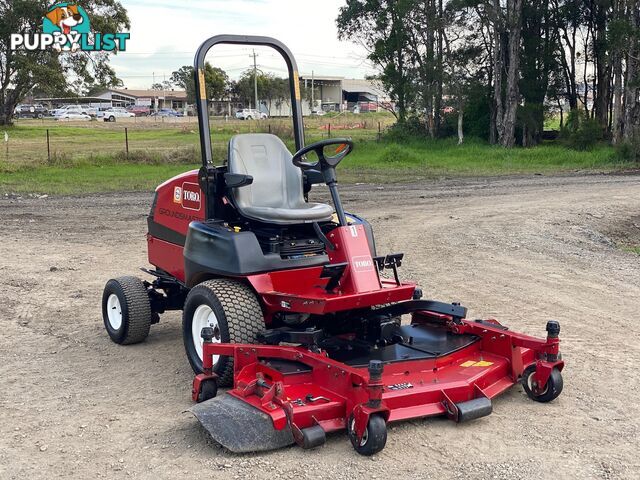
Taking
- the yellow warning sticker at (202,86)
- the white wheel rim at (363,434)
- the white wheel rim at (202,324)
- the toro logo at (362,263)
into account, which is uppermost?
the yellow warning sticker at (202,86)

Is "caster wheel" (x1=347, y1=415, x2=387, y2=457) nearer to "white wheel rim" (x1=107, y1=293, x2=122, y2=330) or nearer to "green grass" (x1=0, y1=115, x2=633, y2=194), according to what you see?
"white wheel rim" (x1=107, y1=293, x2=122, y2=330)

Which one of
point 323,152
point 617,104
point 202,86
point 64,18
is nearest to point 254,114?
point 617,104

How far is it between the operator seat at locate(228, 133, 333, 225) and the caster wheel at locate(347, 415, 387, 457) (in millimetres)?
1720

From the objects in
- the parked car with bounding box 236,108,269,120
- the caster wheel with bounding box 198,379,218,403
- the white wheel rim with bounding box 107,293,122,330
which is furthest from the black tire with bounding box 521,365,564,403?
the parked car with bounding box 236,108,269,120

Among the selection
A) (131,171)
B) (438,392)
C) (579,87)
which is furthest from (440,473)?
(579,87)

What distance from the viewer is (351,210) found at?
46.7 feet

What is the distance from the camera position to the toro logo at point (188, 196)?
19.5 feet

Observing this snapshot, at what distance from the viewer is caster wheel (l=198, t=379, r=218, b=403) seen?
15.9 feet

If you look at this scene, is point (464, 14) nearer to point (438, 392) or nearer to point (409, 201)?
point (409, 201)

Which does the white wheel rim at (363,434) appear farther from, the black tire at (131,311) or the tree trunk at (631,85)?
the tree trunk at (631,85)

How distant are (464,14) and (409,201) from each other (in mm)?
19055

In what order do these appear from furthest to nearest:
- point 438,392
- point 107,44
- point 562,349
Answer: point 107,44, point 562,349, point 438,392

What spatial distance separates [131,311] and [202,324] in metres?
1.23

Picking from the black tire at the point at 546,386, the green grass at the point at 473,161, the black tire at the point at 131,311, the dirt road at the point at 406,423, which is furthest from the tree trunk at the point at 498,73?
the black tire at the point at 546,386
